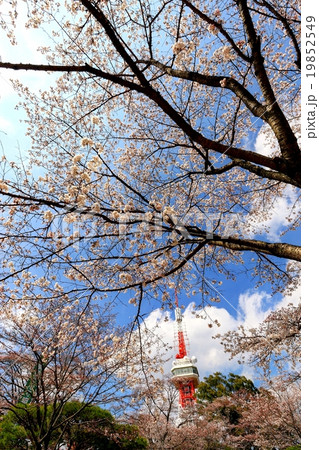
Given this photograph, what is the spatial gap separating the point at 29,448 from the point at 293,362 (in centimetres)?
714

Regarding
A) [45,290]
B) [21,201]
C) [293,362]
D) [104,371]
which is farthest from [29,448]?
[21,201]

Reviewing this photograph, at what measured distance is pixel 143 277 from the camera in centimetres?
450
